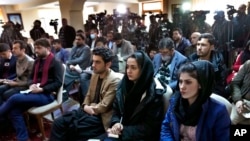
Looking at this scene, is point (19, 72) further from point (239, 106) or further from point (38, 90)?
point (239, 106)

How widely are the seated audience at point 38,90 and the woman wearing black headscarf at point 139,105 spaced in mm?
1033

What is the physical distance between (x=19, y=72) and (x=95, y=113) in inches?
56.5

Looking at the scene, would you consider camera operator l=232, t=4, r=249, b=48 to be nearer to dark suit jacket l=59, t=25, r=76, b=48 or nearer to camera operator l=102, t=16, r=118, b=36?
camera operator l=102, t=16, r=118, b=36

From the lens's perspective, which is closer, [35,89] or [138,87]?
[138,87]

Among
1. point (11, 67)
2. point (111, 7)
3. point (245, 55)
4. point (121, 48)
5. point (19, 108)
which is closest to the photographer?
point (19, 108)

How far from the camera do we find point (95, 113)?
1826mm

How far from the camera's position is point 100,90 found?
1.92 meters

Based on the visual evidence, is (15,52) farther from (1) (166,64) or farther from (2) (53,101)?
(1) (166,64)

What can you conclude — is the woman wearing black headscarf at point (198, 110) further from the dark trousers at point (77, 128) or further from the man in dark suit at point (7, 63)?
the man in dark suit at point (7, 63)

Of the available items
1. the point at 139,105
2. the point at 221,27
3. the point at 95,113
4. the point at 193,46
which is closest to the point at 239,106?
the point at 139,105

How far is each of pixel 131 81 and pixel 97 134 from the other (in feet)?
1.62

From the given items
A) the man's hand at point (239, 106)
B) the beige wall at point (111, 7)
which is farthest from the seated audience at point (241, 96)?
the beige wall at point (111, 7)

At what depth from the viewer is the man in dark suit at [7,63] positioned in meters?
2.88

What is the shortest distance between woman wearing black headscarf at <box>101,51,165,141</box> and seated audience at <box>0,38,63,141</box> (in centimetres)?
103
